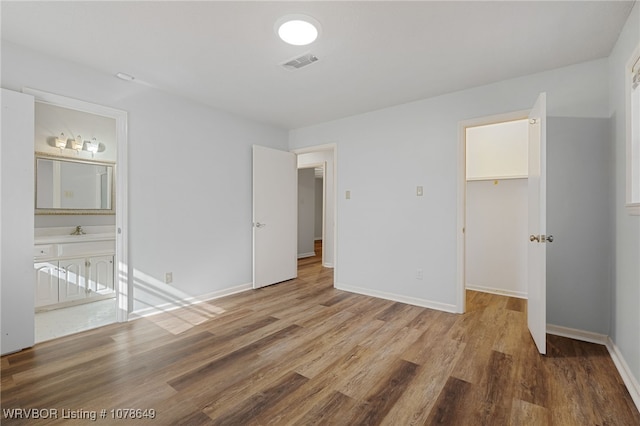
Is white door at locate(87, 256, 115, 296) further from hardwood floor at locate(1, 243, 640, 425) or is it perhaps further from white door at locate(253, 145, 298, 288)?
white door at locate(253, 145, 298, 288)

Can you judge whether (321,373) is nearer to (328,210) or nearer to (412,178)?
(412,178)

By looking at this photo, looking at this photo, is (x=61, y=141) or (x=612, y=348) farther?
(x=61, y=141)

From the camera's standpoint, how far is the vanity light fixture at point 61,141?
11.8 feet

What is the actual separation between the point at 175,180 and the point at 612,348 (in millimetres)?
4308

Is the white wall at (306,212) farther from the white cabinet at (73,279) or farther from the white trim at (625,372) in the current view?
the white trim at (625,372)

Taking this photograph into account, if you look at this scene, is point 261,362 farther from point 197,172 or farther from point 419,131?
point 419,131

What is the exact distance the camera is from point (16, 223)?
7.20 feet

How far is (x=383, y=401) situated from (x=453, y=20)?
2.51 m

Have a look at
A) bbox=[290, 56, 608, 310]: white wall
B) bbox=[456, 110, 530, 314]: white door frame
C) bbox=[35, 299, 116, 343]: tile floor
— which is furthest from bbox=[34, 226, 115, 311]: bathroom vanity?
bbox=[456, 110, 530, 314]: white door frame

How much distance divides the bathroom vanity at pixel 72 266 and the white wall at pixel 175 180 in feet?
3.70

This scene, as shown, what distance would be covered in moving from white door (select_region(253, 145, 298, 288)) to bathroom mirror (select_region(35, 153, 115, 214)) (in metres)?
2.09

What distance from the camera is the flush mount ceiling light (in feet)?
6.35

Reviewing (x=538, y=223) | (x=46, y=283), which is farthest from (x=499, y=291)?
(x=46, y=283)

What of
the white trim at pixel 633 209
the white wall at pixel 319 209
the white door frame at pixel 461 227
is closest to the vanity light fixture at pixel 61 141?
the white door frame at pixel 461 227
